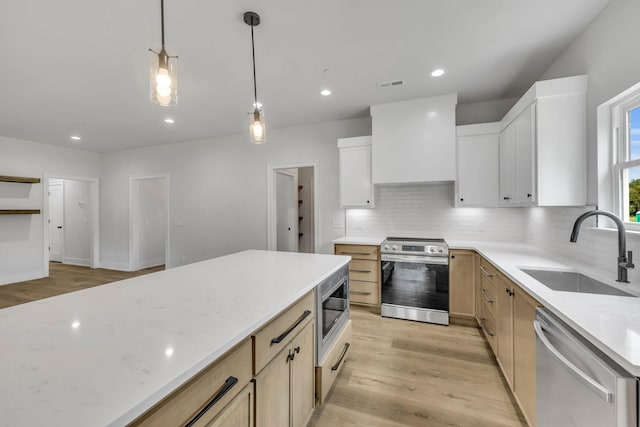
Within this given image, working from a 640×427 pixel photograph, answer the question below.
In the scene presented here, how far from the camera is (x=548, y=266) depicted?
200 centimetres

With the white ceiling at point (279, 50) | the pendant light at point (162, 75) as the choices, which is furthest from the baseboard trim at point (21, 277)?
the pendant light at point (162, 75)

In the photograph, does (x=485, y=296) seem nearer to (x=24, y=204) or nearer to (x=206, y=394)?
(x=206, y=394)

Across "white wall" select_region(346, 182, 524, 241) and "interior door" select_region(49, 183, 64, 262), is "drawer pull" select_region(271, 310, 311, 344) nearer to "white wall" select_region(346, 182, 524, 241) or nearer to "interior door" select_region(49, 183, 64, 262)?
"white wall" select_region(346, 182, 524, 241)

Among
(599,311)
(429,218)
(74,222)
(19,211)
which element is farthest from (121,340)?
(74,222)

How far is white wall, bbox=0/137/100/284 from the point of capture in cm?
475

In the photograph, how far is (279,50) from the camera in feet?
7.44

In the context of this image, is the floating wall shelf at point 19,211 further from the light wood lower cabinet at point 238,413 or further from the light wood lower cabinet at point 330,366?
the light wood lower cabinet at point 238,413

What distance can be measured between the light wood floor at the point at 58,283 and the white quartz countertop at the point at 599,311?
19.5ft

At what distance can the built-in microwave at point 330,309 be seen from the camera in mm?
1606

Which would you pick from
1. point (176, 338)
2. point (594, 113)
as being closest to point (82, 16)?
point (176, 338)

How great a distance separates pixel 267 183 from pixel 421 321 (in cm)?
307

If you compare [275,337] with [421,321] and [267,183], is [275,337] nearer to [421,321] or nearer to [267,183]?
[421,321]

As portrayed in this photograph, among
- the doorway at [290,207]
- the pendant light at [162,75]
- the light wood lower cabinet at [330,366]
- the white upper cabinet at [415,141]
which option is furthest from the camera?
the doorway at [290,207]

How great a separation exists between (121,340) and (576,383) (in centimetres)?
166
